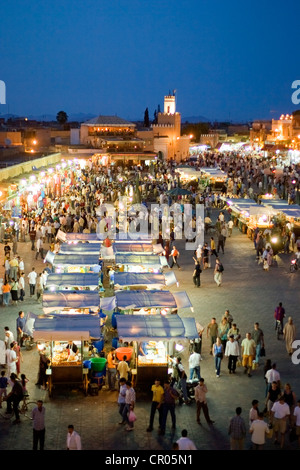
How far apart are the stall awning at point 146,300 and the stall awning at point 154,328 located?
3.12 ft

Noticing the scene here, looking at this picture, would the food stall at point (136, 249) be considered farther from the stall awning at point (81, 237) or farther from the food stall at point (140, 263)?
the stall awning at point (81, 237)

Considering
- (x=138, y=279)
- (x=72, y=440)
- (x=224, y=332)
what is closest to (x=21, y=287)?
(x=138, y=279)

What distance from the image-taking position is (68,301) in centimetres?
1295

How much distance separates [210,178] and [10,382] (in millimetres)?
33719

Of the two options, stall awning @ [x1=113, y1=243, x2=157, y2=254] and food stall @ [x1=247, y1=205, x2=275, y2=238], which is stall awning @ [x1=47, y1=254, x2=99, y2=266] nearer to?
stall awning @ [x1=113, y1=243, x2=157, y2=254]

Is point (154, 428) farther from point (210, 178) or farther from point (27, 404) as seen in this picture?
point (210, 178)

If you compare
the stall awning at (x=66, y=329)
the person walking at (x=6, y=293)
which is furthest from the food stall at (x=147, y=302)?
the person walking at (x=6, y=293)

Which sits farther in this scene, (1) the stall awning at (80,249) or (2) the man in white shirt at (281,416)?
(1) the stall awning at (80,249)

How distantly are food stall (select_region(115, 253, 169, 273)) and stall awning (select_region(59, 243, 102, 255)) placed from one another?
3.66ft

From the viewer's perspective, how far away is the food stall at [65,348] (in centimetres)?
1097

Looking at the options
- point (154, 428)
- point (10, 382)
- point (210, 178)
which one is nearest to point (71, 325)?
point (10, 382)

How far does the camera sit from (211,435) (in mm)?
9391

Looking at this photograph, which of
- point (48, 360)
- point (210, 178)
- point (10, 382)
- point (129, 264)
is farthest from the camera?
point (210, 178)

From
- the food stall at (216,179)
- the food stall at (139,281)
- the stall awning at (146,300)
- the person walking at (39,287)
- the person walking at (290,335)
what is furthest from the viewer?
the food stall at (216,179)
